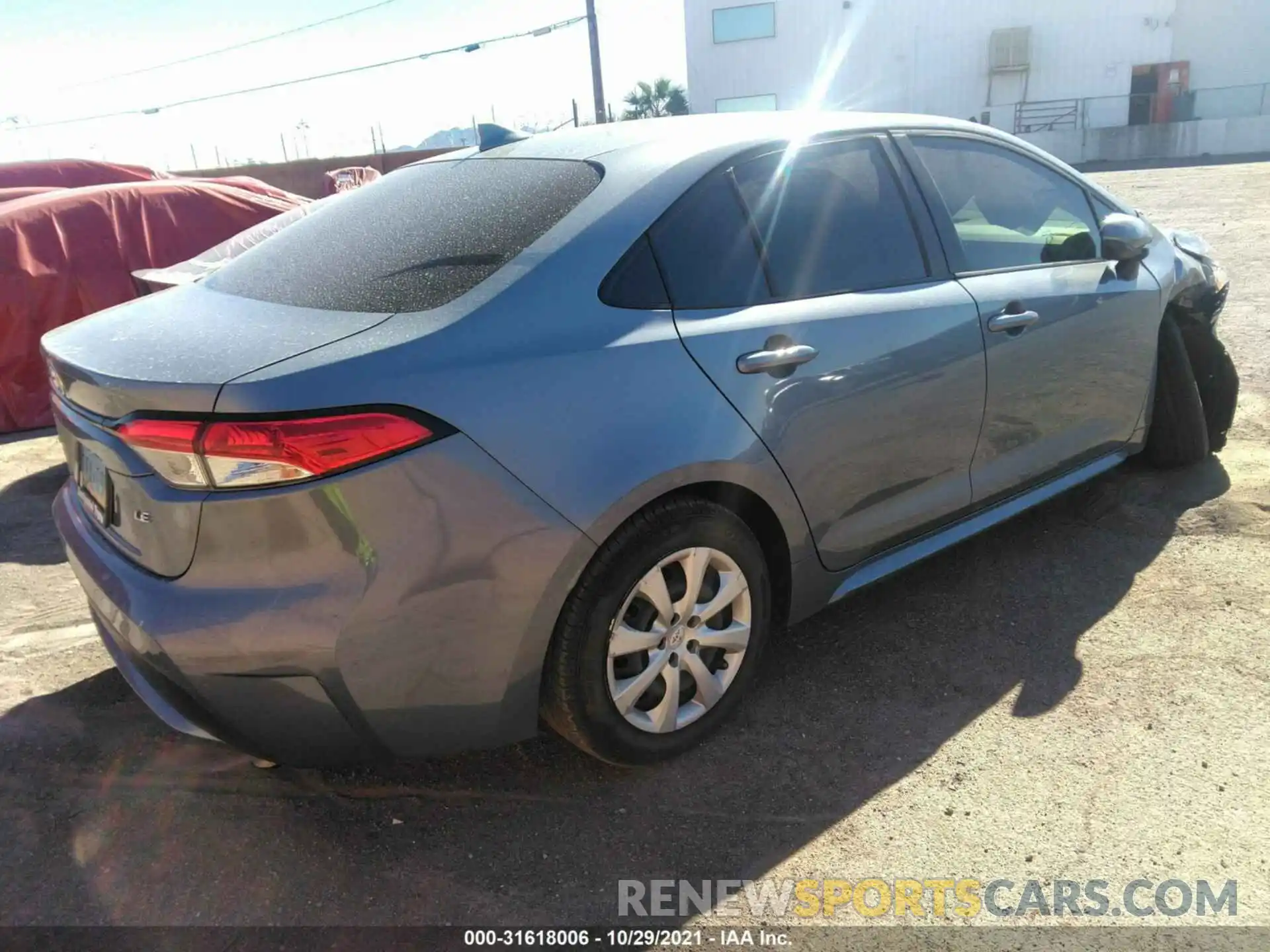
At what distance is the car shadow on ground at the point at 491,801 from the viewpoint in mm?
2262

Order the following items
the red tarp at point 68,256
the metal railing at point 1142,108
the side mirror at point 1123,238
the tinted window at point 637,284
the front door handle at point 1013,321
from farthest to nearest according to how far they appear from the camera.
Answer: the metal railing at point 1142,108 → the red tarp at point 68,256 → the side mirror at point 1123,238 → the front door handle at point 1013,321 → the tinted window at point 637,284

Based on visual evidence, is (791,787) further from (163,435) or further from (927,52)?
(927,52)

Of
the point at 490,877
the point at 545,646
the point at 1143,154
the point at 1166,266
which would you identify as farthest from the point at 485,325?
the point at 1143,154

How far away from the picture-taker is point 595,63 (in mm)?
23891

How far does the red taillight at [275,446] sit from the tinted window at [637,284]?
2.11ft

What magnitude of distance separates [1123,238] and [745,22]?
117 ft

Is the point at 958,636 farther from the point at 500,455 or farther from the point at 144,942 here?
the point at 144,942

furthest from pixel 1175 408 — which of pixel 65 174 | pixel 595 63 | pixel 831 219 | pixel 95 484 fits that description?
pixel 595 63

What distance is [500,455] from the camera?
2117 millimetres

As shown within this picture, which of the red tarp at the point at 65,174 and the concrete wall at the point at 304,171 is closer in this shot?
the red tarp at the point at 65,174

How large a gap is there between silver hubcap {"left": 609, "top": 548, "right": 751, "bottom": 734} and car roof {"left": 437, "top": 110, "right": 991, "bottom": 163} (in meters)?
1.14

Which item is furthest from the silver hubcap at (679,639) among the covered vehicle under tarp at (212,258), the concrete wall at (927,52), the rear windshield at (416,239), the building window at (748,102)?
the concrete wall at (927,52)

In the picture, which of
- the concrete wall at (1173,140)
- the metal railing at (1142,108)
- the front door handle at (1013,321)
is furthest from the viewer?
the metal railing at (1142,108)

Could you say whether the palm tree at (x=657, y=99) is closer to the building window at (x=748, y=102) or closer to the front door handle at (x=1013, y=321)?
the building window at (x=748, y=102)
